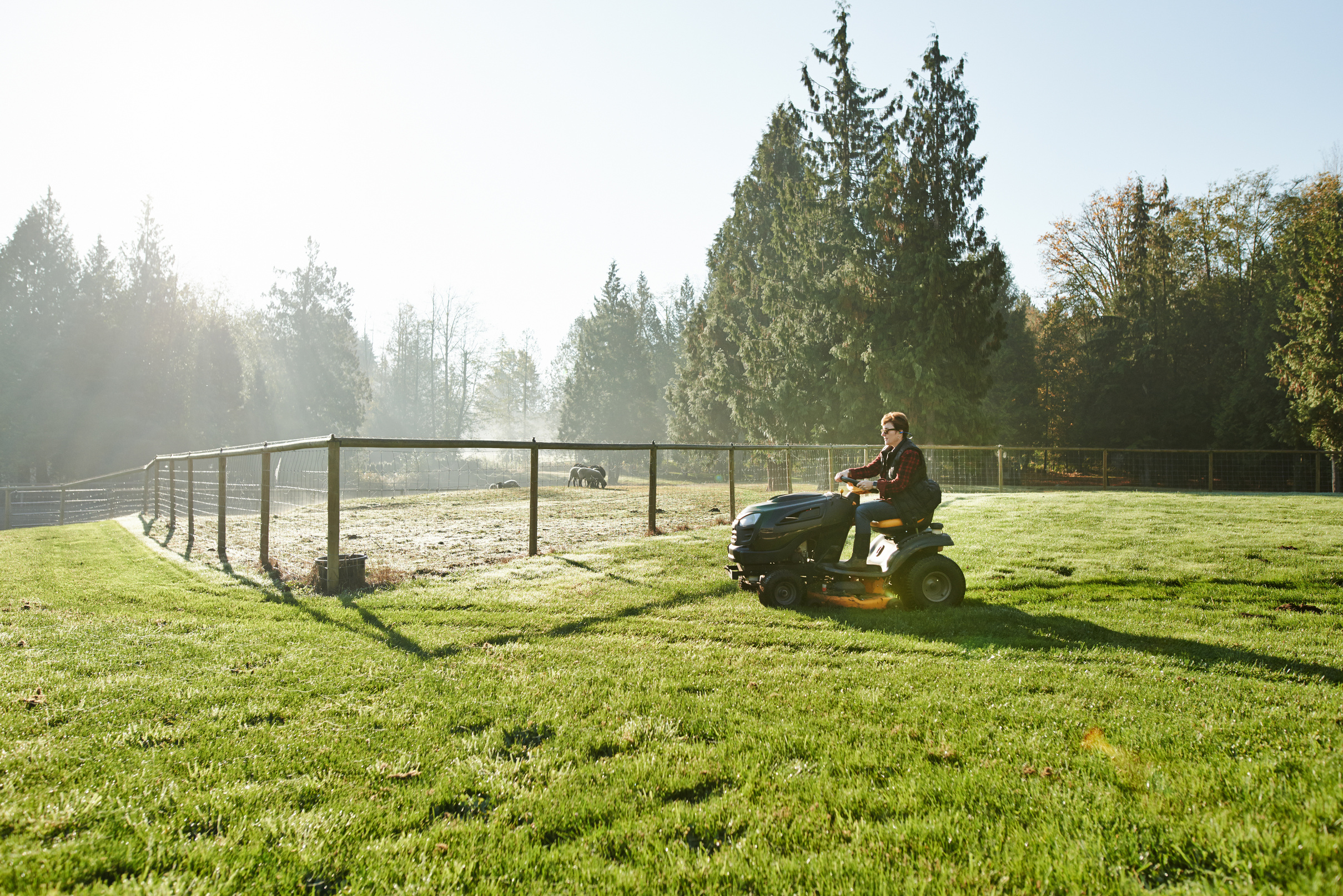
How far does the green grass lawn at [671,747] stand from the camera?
2.16 meters

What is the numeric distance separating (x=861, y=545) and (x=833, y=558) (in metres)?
0.31

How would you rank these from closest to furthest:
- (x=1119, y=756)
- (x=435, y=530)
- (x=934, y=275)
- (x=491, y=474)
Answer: (x=1119, y=756) → (x=435, y=530) → (x=934, y=275) → (x=491, y=474)

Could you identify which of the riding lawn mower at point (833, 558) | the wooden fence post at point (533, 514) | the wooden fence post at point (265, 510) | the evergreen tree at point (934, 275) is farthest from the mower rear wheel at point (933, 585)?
the evergreen tree at point (934, 275)

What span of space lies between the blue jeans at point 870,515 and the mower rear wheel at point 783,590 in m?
0.63

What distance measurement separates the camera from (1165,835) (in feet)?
7.30

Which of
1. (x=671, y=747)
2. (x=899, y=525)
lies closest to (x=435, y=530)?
(x=899, y=525)

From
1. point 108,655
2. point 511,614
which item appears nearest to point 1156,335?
point 511,614

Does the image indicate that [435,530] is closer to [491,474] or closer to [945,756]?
[945,756]

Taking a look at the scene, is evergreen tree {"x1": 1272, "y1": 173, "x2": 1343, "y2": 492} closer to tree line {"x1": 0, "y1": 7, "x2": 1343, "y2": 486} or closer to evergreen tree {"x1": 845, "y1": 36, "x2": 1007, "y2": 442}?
tree line {"x1": 0, "y1": 7, "x2": 1343, "y2": 486}

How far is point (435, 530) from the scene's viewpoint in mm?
11828

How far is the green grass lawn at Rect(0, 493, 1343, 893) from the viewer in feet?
7.09

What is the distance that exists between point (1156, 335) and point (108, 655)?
38.9m

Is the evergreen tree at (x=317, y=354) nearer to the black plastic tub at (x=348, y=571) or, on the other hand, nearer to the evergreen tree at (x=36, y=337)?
the evergreen tree at (x=36, y=337)

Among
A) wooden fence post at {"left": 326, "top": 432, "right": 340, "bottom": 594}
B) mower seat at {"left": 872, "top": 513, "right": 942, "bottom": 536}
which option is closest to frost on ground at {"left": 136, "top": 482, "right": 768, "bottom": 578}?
wooden fence post at {"left": 326, "top": 432, "right": 340, "bottom": 594}
